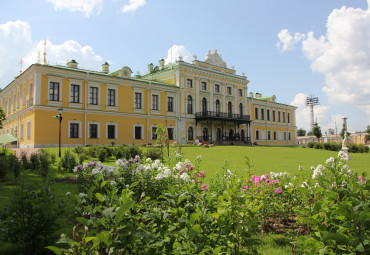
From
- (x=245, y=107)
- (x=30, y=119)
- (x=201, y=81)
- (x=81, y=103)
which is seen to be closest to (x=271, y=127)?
(x=245, y=107)

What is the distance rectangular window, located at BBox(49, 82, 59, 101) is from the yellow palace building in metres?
0.08

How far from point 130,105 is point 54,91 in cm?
739

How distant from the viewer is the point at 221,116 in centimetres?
3600

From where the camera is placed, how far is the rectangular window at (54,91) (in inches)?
925

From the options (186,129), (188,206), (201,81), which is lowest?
(188,206)

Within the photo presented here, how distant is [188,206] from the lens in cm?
256

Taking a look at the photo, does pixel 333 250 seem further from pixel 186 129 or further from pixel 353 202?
pixel 186 129

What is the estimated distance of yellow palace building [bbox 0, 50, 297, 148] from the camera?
23391 mm

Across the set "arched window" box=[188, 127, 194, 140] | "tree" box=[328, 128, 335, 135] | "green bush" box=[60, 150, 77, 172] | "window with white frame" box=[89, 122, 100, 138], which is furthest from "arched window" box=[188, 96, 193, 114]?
"tree" box=[328, 128, 335, 135]

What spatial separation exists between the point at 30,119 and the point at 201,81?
1966 cm

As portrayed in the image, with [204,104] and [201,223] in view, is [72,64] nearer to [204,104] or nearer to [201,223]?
[204,104]

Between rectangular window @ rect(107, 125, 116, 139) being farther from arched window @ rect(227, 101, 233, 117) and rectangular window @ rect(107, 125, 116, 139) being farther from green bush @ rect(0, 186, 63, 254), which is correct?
green bush @ rect(0, 186, 63, 254)

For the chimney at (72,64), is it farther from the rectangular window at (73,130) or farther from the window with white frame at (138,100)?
the window with white frame at (138,100)

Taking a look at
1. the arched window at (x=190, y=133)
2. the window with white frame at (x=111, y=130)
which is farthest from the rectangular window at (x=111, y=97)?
the arched window at (x=190, y=133)
